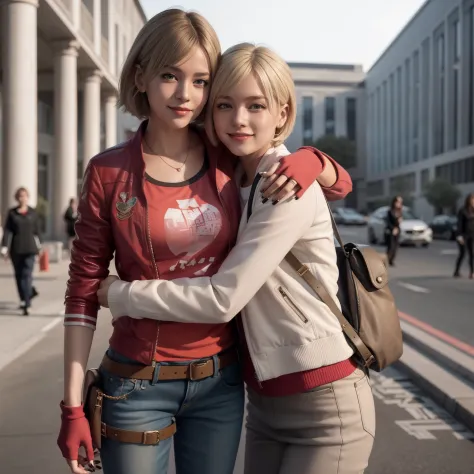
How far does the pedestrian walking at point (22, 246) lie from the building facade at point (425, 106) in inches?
1627

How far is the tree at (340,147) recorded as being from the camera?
82188mm

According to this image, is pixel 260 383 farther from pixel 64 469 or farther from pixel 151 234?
pixel 64 469

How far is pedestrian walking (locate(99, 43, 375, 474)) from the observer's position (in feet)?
5.38

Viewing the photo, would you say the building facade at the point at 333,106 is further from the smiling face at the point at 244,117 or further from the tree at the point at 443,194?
the smiling face at the point at 244,117

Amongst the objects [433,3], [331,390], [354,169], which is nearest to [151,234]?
[331,390]

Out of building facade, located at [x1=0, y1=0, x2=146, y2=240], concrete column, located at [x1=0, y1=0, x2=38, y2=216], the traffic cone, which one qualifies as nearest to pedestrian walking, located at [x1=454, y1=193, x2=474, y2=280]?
building facade, located at [x1=0, y1=0, x2=146, y2=240]

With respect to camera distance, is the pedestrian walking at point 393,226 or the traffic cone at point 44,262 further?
the pedestrian walking at point 393,226

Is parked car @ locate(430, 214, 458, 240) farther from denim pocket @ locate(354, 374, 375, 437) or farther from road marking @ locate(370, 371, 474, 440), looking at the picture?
denim pocket @ locate(354, 374, 375, 437)

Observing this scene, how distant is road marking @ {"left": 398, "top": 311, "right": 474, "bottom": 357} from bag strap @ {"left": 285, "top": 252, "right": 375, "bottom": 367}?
497cm

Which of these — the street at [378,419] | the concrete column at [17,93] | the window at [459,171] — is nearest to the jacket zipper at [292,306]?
the street at [378,419]

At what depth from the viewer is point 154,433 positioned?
171cm

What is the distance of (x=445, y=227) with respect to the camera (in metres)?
29.6

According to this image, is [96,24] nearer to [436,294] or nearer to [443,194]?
[436,294]

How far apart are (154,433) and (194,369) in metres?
0.20
